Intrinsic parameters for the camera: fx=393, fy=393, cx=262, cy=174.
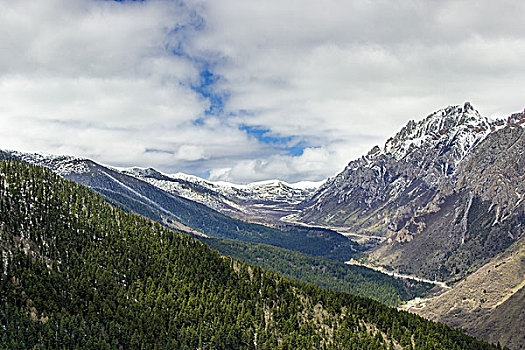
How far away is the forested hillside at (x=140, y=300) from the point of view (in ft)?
420

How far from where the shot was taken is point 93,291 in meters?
144

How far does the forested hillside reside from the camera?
128 meters

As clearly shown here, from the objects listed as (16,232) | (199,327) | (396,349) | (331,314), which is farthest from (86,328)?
(396,349)

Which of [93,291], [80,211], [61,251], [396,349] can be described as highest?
[80,211]

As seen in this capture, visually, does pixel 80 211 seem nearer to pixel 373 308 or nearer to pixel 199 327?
pixel 199 327

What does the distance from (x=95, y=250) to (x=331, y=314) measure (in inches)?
4137

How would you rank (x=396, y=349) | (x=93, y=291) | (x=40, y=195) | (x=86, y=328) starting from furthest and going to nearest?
(x=40, y=195) → (x=396, y=349) → (x=93, y=291) → (x=86, y=328)

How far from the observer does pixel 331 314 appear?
559 ft

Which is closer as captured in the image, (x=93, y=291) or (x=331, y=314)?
(x=93, y=291)

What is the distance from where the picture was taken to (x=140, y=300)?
15450 centimetres

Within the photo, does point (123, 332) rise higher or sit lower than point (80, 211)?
lower

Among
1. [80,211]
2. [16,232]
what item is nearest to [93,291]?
[16,232]

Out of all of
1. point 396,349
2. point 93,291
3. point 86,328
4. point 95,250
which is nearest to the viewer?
point 86,328

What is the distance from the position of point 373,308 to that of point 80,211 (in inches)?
5873
